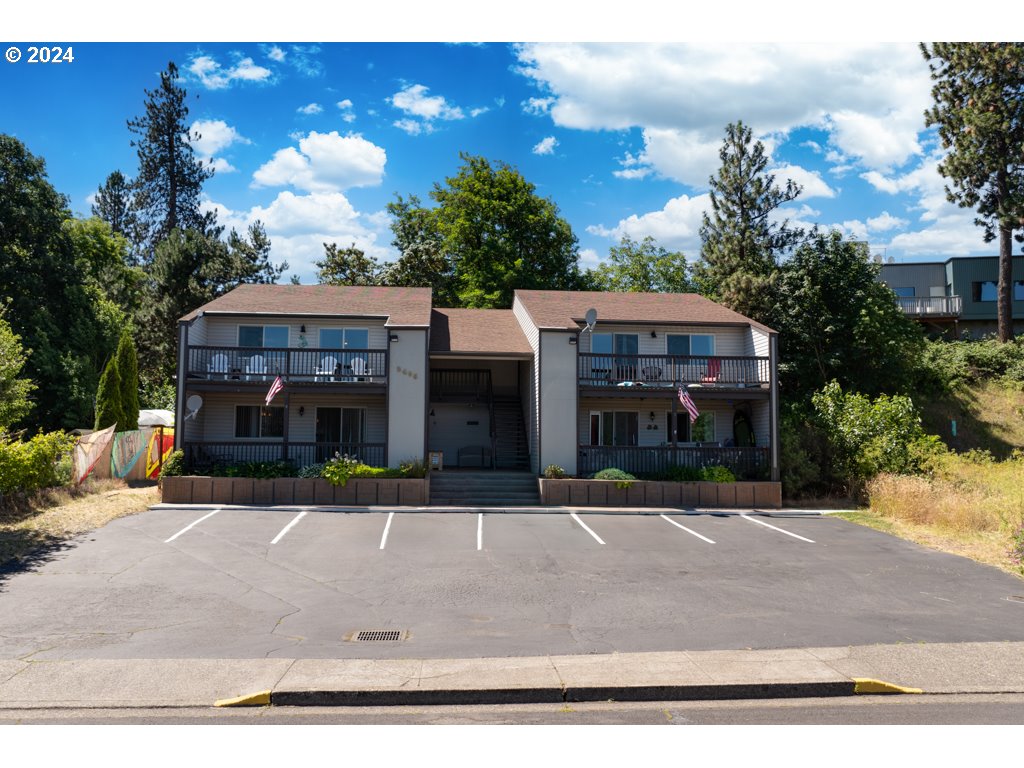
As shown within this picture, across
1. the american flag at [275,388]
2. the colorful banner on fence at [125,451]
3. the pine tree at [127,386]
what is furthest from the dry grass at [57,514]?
the pine tree at [127,386]

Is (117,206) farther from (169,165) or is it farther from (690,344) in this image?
(690,344)

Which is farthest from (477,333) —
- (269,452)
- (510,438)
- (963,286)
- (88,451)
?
(963,286)

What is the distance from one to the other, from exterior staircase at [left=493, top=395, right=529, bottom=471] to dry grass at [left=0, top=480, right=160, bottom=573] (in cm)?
1095

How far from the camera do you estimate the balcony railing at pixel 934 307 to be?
133 feet

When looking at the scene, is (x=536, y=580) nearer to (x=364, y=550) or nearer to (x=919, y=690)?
(x=364, y=550)

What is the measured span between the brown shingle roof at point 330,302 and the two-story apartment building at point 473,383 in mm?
100

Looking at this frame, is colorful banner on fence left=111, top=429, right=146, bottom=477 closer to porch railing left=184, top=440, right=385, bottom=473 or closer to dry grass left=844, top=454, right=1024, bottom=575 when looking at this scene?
porch railing left=184, top=440, right=385, bottom=473

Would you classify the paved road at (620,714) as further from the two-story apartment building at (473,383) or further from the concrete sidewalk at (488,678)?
the two-story apartment building at (473,383)

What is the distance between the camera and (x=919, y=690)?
7.03m

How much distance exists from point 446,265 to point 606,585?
3198 centimetres

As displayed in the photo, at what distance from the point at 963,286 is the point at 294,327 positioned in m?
41.4

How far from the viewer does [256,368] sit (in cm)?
2228

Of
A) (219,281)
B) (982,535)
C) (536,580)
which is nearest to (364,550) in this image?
(536,580)

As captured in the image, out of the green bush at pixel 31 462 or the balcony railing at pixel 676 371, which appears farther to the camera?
the balcony railing at pixel 676 371
